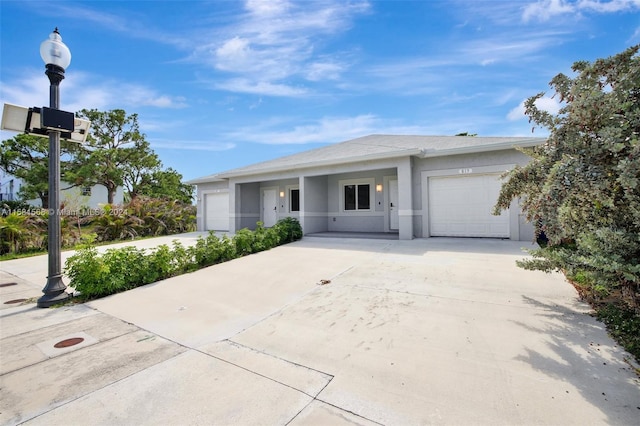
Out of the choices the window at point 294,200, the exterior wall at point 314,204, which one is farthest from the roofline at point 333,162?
the window at point 294,200

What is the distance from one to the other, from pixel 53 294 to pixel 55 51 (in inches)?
158

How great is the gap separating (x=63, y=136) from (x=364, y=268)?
6.21 m

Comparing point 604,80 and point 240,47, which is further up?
point 240,47

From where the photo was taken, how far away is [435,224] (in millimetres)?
9672

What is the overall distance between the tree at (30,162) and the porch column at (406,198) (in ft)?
71.7

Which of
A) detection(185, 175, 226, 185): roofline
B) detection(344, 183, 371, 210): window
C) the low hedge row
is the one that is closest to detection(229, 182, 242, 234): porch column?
detection(185, 175, 226, 185): roofline

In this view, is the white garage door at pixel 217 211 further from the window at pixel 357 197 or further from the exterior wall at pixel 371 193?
the window at pixel 357 197

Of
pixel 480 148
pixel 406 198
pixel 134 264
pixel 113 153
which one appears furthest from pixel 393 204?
pixel 113 153

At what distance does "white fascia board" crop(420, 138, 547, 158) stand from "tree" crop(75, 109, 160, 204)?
858 inches

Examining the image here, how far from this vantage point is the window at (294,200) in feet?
46.6

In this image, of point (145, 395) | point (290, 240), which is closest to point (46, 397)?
point (145, 395)

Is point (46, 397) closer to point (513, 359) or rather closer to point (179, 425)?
point (179, 425)

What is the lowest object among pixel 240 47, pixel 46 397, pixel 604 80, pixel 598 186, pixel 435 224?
pixel 46 397

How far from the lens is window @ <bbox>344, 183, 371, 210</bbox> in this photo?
1233 cm
